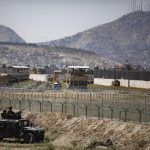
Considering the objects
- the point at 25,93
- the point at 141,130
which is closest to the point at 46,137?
the point at 141,130

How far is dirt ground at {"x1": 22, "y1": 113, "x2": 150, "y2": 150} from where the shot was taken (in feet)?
145

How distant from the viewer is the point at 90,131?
1972 inches

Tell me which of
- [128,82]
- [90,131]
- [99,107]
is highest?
[99,107]

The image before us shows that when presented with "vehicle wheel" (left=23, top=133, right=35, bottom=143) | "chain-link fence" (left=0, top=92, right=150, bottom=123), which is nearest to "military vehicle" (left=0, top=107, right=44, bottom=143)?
"vehicle wheel" (left=23, top=133, right=35, bottom=143)

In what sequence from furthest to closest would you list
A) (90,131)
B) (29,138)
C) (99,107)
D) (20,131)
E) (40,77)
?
(40,77), (99,107), (90,131), (20,131), (29,138)

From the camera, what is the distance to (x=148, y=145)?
138 feet

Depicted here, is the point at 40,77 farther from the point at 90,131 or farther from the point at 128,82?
the point at 90,131

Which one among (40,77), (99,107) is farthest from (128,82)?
(99,107)

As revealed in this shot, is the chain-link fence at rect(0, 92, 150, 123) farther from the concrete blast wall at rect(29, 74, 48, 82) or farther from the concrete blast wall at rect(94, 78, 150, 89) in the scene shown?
the concrete blast wall at rect(29, 74, 48, 82)

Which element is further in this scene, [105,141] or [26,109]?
[26,109]

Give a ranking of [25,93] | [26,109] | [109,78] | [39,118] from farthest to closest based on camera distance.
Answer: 1. [109,78]
2. [25,93]
3. [26,109]
4. [39,118]

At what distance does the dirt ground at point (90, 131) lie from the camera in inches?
1745

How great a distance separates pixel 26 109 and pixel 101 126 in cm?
1629

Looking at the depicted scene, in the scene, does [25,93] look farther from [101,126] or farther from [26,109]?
[101,126]
